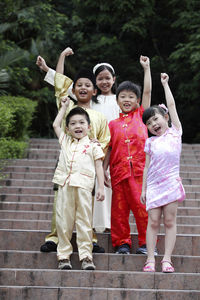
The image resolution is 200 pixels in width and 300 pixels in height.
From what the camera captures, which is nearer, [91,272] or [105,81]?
[91,272]

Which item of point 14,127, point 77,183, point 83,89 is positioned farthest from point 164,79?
→ point 14,127

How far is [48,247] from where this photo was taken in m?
4.69

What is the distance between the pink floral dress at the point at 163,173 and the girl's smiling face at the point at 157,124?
0.28 ft

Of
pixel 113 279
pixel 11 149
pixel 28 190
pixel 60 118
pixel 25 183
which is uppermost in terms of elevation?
pixel 11 149

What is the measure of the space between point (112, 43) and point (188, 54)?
A: 3.11 metres

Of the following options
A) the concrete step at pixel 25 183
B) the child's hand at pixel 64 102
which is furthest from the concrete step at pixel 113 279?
the concrete step at pixel 25 183

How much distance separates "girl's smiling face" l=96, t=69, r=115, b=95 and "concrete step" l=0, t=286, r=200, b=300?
7.87 ft

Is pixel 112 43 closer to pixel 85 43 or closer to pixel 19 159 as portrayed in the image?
pixel 85 43

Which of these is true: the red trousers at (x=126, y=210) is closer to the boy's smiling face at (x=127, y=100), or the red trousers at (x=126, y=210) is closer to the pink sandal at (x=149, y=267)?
the pink sandal at (x=149, y=267)

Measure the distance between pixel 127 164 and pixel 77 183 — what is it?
2.12 feet

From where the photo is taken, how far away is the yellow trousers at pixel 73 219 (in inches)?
174

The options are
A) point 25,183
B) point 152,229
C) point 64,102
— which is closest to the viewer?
point 152,229

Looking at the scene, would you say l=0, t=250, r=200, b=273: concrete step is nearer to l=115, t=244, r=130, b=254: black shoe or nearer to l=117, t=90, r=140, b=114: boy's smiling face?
l=115, t=244, r=130, b=254: black shoe

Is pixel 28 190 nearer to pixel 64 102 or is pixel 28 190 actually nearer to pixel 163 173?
pixel 64 102
